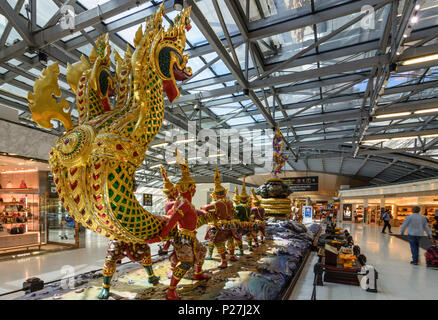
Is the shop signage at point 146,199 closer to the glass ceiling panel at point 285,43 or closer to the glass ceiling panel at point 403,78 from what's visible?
the glass ceiling panel at point 285,43

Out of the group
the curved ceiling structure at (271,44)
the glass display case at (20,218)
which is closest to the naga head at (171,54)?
the curved ceiling structure at (271,44)

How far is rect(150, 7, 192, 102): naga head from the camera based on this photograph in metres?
2.34

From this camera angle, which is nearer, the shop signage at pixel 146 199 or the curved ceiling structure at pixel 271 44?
the curved ceiling structure at pixel 271 44

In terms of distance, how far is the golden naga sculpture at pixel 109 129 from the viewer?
78.7 inches

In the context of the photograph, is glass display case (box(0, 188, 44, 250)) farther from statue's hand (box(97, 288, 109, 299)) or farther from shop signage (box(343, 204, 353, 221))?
shop signage (box(343, 204, 353, 221))

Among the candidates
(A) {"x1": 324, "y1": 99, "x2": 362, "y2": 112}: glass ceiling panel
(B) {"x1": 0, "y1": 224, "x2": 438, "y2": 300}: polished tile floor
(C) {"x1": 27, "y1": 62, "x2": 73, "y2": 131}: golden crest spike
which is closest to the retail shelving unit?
(A) {"x1": 324, "y1": 99, "x2": 362, "y2": 112}: glass ceiling panel

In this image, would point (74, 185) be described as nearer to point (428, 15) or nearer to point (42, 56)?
point (42, 56)

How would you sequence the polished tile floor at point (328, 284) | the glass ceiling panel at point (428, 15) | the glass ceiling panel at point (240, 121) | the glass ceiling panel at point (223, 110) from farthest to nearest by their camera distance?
the glass ceiling panel at point (240, 121) < the glass ceiling panel at point (223, 110) < the glass ceiling panel at point (428, 15) < the polished tile floor at point (328, 284)

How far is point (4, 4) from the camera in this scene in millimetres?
3965
